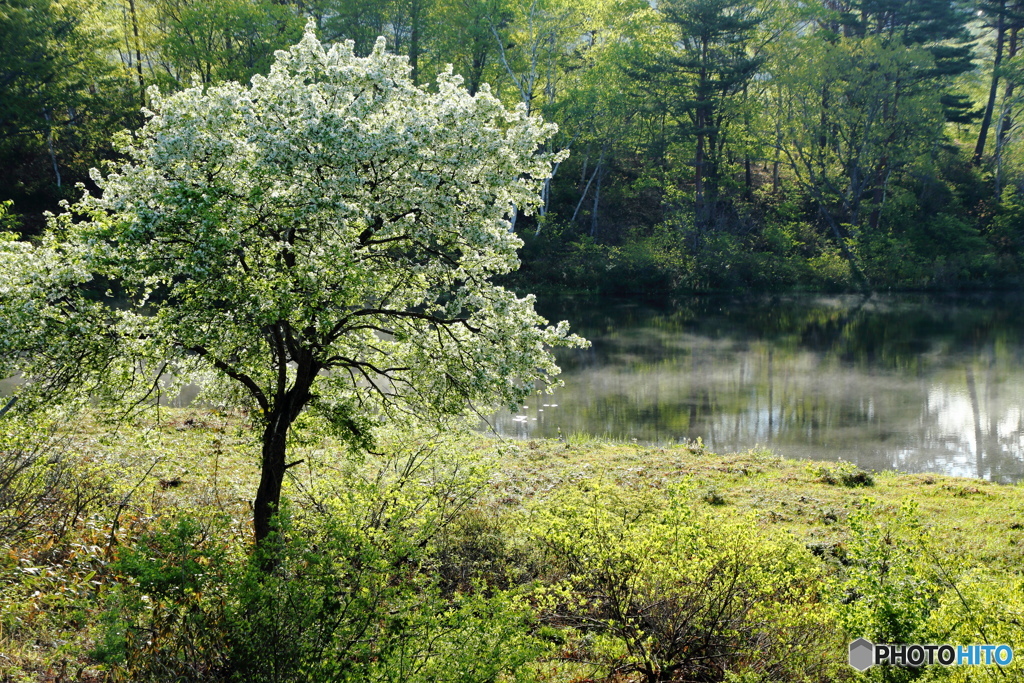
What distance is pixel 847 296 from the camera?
4216 centimetres

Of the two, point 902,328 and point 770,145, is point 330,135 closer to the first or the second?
point 902,328

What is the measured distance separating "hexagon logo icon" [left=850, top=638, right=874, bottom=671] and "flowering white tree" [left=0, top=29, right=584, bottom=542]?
460 centimetres

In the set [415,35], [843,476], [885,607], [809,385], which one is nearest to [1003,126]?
[415,35]

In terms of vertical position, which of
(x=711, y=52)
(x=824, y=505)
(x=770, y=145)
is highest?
(x=711, y=52)

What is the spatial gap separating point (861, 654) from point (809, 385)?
1881 centimetres

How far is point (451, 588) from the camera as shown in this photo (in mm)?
8875

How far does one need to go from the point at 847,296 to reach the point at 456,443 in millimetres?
37343

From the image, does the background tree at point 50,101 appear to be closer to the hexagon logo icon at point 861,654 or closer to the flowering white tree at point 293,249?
the flowering white tree at point 293,249

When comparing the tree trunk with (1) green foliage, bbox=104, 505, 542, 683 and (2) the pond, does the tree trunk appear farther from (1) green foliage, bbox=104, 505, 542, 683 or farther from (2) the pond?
(2) the pond

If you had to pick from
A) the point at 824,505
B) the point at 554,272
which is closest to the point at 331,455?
the point at 824,505

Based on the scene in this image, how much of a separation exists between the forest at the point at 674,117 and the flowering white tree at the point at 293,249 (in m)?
32.1

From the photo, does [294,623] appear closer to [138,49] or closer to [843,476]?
[843,476]

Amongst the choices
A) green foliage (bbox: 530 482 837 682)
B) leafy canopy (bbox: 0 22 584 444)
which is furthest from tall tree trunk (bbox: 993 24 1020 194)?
green foliage (bbox: 530 482 837 682)

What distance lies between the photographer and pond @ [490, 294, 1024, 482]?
58.3ft
